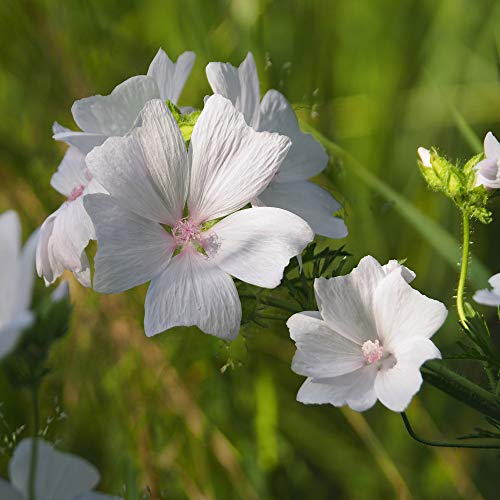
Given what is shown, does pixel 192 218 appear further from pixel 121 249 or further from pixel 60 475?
pixel 60 475

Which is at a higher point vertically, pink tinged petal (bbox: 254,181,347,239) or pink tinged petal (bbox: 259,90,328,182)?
pink tinged petal (bbox: 259,90,328,182)

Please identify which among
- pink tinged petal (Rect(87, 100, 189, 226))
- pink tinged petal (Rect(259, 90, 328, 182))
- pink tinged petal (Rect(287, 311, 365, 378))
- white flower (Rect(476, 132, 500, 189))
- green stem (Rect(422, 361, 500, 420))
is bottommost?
green stem (Rect(422, 361, 500, 420))

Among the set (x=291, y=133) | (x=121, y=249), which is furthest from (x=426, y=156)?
(x=121, y=249)

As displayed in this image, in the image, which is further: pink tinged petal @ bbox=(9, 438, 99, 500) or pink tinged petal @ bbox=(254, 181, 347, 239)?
pink tinged petal @ bbox=(254, 181, 347, 239)

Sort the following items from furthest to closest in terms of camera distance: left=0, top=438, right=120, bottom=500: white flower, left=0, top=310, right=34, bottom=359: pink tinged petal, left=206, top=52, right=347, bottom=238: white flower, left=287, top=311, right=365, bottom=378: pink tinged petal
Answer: left=206, top=52, right=347, bottom=238: white flower, left=287, top=311, right=365, bottom=378: pink tinged petal, left=0, top=438, right=120, bottom=500: white flower, left=0, top=310, right=34, bottom=359: pink tinged petal

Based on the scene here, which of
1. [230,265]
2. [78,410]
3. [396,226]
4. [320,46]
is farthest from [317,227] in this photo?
[320,46]

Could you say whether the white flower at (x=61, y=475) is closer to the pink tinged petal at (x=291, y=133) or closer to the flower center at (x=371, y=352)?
the flower center at (x=371, y=352)

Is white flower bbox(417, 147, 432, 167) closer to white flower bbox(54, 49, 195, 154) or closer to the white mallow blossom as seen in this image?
the white mallow blossom

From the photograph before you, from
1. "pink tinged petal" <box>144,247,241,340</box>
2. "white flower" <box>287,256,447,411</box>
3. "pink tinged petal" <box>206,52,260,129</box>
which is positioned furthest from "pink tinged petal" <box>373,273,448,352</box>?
"pink tinged petal" <box>206,52,260,129</box>
